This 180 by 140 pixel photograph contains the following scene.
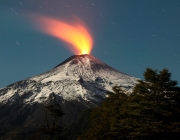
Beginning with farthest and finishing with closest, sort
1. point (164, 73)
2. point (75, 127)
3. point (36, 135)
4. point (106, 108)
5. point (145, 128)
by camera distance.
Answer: point (75, 127)
point (106, 108)
point (36, 135)
point (164, 73)
point (145, 128)

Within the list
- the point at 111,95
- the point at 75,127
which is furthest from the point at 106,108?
the point at 75,127

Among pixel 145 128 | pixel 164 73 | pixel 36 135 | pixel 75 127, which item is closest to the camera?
pixel 145 128

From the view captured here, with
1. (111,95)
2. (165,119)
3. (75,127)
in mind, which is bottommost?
(165,119)

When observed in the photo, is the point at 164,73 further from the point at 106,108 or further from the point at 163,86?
the point at 106,108

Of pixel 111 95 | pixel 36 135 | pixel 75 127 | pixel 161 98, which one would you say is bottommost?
pixel 36 135

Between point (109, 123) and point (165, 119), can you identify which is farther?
point (109, 123)

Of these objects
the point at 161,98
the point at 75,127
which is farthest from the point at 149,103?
the point at 75,127

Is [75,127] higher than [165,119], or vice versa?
[75,127]

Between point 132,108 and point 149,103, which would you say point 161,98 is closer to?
point 149,103

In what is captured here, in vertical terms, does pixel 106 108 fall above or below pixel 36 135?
above
